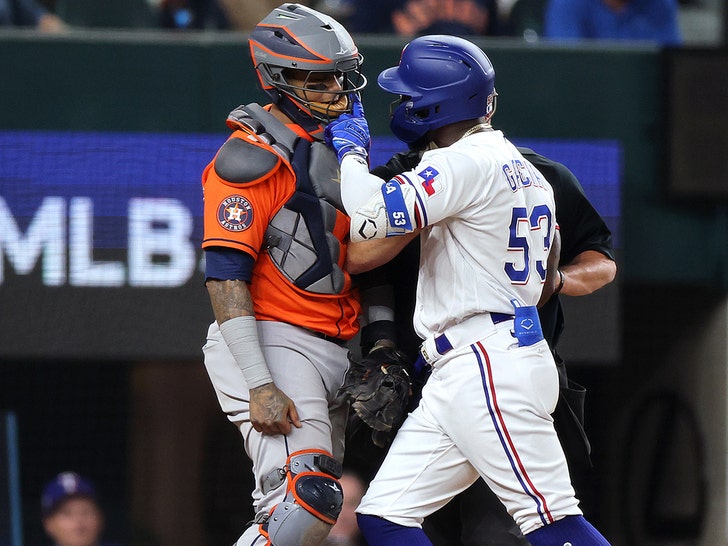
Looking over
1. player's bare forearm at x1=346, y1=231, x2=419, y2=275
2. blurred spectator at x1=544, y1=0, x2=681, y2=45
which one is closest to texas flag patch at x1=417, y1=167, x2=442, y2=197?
player's bare forearm at x1=346, y1=231, x2=419, y2=275

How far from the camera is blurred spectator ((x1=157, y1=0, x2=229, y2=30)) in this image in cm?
628

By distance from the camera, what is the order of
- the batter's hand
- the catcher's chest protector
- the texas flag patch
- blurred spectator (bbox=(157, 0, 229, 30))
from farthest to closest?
1. blurred spectator (bbox=(157, 0, 229, 30))
2. the catcher's chest protector
3. the batter's hand
4. the texas flag patch

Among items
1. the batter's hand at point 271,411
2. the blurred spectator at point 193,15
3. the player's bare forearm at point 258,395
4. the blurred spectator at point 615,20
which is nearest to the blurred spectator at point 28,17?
the blurred spectator at point 193,15

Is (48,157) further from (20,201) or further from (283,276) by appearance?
(283,276)

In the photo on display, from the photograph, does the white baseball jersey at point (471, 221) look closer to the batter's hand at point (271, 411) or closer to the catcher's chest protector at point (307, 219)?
the catcher's chest protector at point (307, 219)

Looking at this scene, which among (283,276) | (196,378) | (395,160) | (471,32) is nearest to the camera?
(283,276)

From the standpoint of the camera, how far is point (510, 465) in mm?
3160

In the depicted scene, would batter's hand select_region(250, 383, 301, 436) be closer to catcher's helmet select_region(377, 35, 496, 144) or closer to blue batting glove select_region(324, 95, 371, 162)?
blue batting glove select_region(324, 95, 371, 162)

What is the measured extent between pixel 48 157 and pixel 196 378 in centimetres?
164

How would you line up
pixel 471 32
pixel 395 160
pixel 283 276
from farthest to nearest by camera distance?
pixel 471 32 < pixel 395 160 < pixel 283 276

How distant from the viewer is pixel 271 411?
127 inches

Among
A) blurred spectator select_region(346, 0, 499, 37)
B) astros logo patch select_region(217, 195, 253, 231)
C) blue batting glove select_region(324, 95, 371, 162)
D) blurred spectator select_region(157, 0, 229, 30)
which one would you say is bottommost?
blurred spectator select_region(346, 0, 499, 37)

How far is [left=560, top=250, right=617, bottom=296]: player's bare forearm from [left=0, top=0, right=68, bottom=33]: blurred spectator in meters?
3.34

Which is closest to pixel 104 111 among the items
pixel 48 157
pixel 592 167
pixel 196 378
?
pixel 48 157
